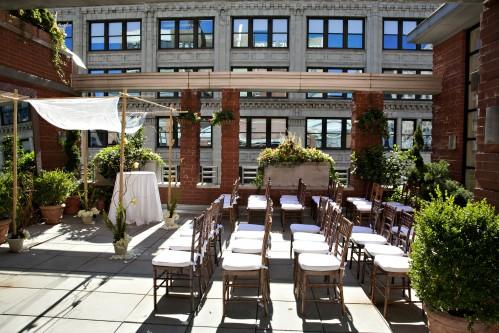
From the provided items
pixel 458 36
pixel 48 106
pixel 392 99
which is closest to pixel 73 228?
pixel 48 106

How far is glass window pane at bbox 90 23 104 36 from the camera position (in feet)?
71.4

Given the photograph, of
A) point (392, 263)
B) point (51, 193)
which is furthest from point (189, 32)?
point (392, 263)

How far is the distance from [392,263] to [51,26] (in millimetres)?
9621

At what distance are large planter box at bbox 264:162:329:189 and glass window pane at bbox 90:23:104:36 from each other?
1604 cm

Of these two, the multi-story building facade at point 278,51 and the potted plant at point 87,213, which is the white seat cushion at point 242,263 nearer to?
the potted plant at point 87,213

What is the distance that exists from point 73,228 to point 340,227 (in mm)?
6253

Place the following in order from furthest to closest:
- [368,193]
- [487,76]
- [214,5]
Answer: [214,5]
[368,193]
[487,76]

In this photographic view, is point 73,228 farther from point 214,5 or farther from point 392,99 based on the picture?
point 392,99

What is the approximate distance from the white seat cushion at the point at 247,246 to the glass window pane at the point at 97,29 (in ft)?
64.5

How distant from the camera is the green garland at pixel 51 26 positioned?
9.15 m

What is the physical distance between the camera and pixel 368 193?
10.3 meters

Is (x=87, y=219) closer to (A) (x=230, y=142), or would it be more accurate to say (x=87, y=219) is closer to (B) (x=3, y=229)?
(B) (x=3, y=229)

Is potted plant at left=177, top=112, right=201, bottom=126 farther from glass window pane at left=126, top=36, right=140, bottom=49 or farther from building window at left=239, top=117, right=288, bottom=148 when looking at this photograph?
glass window pane at left=126, top=36, right=140, bottom=49

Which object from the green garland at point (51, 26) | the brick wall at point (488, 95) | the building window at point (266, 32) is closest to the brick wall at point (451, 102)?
the brick wall at point (488, 95)
